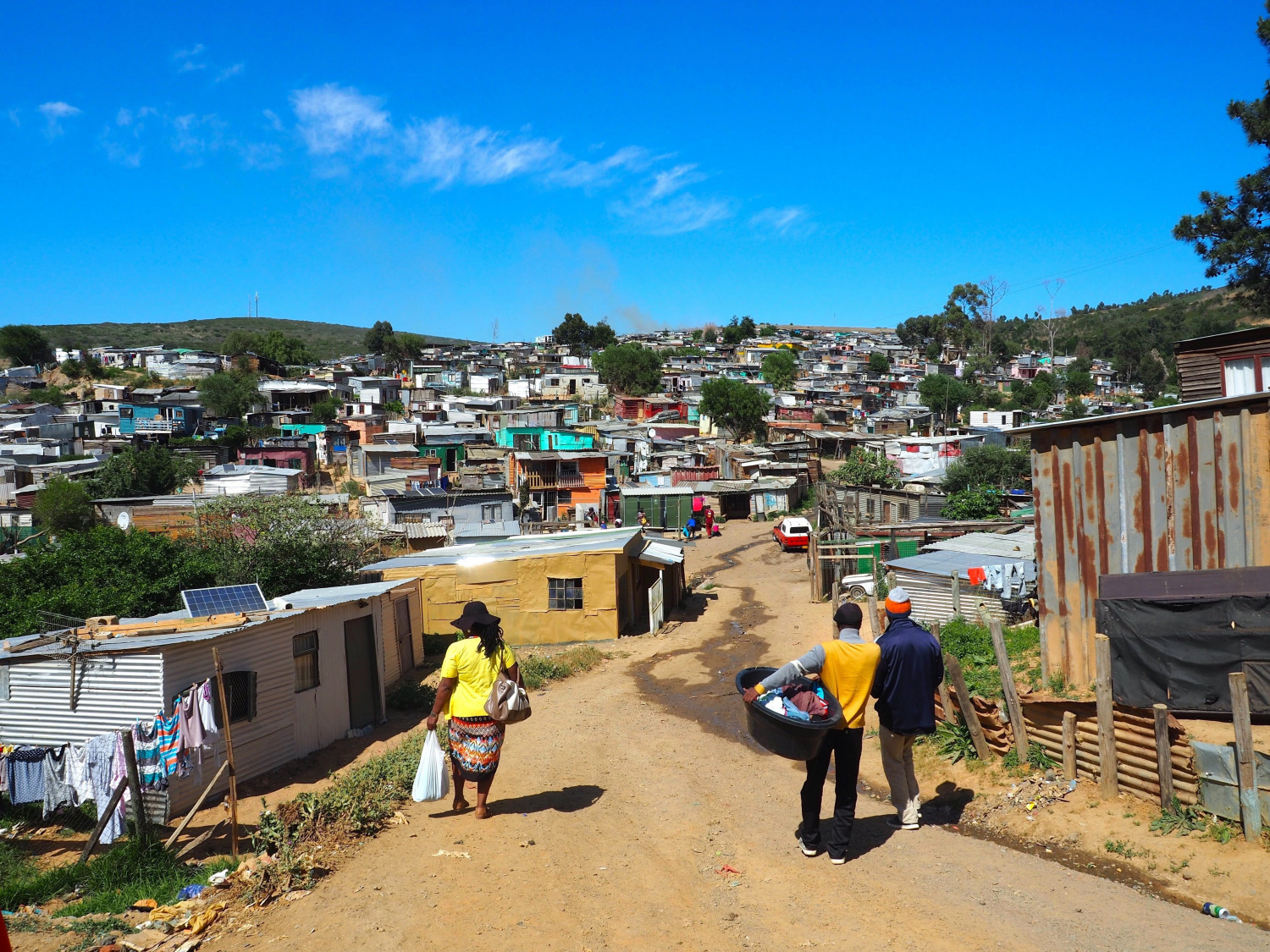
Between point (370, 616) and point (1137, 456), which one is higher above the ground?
point (1137, 456)

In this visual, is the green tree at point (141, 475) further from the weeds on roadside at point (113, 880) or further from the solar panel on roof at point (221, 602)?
the weeds on roadside at point (113, 880)

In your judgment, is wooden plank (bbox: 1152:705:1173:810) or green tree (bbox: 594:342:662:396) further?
green tree (bbox: 594:342:662:396)

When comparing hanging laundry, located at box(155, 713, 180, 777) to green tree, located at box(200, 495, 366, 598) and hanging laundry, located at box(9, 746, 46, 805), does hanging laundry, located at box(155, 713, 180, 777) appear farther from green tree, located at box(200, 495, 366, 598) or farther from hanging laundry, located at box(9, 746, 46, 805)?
green tree, located at box(200, 495, 366, 598)

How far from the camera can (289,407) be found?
63812 millimetres

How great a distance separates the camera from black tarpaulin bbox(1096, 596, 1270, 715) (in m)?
7.65

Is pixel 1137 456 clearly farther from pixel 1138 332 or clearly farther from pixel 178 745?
pixel 1138 332

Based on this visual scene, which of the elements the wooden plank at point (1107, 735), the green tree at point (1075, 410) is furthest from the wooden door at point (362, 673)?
the green tree at point (1075, 410)

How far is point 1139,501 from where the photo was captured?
30.2ft

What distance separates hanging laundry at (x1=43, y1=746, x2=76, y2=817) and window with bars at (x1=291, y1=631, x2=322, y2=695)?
8.88 ft

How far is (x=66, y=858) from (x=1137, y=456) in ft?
38.3

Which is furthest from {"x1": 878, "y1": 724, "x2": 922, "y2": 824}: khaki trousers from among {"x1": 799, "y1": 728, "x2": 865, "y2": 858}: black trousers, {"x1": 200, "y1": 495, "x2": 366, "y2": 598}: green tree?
{"x1": 200, "y1": 495, "x2": 366, "y2": 598}: green tree

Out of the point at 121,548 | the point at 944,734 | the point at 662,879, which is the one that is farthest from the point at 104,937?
the point at 121,548

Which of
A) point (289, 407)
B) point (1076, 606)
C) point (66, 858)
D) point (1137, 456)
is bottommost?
point (66, 858)

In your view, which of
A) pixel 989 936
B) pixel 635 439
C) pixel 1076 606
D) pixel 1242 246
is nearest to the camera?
pixel 989 936
